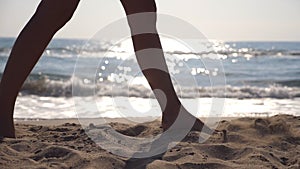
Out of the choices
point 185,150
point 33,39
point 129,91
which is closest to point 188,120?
point 185,150

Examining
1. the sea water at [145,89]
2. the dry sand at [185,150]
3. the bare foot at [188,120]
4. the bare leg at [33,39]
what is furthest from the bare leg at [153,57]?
the sea water at [145,89]

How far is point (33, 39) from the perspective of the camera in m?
2.08

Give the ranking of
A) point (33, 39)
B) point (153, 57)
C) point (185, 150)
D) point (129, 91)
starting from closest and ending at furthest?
point (185, 150), point (33, 39), point (153, 57), point (129, 91)

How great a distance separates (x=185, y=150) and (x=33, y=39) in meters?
0.86

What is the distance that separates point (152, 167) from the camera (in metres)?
1.74

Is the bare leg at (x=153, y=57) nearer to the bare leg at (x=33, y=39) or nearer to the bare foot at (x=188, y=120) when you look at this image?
the bare foot at (x=188, y=120)

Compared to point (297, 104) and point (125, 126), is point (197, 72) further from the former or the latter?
point (125, 126)

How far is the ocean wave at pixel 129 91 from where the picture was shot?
5.54 m

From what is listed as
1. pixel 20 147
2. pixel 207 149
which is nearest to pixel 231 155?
pixel 207 149

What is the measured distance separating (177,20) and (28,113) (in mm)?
2102

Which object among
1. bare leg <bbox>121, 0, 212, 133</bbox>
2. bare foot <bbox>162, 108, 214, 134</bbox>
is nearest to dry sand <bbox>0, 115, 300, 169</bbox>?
bare foot <bbox>162, 108, 214, 134</bbox>

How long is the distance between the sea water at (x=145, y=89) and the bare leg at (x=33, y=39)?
1.23 meters

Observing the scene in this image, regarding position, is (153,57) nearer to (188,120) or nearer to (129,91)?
(188,120)

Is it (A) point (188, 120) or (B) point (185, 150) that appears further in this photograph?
(A) point (188, 120)
